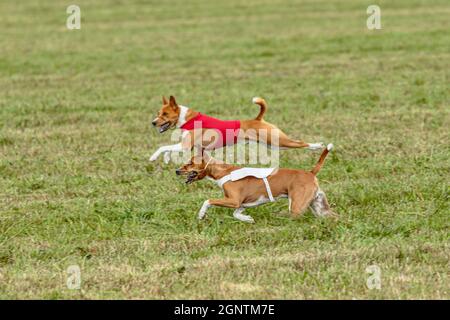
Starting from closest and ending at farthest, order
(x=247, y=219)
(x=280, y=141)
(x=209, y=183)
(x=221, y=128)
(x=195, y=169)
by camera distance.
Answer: (x=247, y=219) < (x=195, y=169) < (x=221, y=128) < (x=280, y=141) < (x=209, y=183)

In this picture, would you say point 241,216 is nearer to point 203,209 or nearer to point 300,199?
point 203,209

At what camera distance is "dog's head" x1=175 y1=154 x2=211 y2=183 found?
912 cm

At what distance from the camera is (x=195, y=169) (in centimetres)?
912

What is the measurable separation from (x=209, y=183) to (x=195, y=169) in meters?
1.36

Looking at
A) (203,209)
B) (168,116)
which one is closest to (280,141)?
(168,116)

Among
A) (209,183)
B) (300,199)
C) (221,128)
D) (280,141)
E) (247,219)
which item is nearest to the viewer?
(300,199)

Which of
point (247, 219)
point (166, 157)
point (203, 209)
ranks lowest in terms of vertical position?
point (247, 219)

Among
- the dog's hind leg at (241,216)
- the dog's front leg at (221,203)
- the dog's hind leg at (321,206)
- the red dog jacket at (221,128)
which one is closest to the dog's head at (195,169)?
the dog's front leg at (221,203)

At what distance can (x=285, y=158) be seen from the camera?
11.6 m

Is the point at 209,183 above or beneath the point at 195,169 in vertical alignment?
beneath

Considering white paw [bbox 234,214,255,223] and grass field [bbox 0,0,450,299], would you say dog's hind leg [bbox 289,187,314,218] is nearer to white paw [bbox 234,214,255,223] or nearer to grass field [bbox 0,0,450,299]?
grass field [bbox 0,0,450,299]
